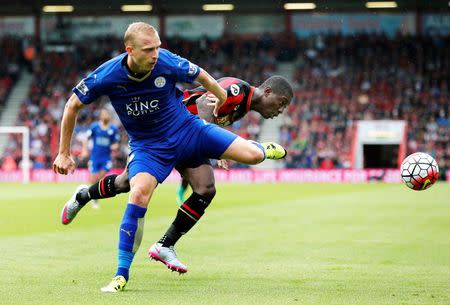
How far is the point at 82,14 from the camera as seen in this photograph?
44.1 meters

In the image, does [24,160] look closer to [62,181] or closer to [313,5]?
[62,181]

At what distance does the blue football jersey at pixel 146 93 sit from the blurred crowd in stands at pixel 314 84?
27778 millimetres

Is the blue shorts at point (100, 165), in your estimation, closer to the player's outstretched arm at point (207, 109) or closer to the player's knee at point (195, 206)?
the player's outstretched arm at point (207, 109)

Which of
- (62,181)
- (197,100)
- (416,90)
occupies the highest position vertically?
(197,100)

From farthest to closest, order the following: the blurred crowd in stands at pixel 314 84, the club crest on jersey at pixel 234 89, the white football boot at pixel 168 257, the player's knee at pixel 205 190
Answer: the blurred crowd in stands at pixel 314 84, the club crest on jersey at pixel 234 89, the player's knee at pixel 205 190, the white football boot at pixel 168 257

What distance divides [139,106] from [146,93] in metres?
0.14

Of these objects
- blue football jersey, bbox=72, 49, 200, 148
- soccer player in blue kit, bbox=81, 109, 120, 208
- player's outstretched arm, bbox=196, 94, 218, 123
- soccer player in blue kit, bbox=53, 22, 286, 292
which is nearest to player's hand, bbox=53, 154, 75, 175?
soccer player in blue kit, bbox=53, 22, 286, 292

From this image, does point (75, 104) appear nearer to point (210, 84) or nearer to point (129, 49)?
point (129, 49)

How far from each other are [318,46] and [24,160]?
1593cm

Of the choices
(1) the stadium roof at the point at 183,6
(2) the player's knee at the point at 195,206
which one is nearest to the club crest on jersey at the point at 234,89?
(2) the player's knee at the point at 195,206

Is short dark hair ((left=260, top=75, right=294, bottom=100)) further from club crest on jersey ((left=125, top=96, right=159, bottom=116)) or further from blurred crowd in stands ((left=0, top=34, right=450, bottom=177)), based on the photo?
blurred crowd in stands ((left=0, top=34, right=450, bottom=177))

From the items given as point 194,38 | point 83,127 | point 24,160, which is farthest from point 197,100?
point 194,38

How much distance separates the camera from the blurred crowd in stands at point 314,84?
36250 mm

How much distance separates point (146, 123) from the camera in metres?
7.49
